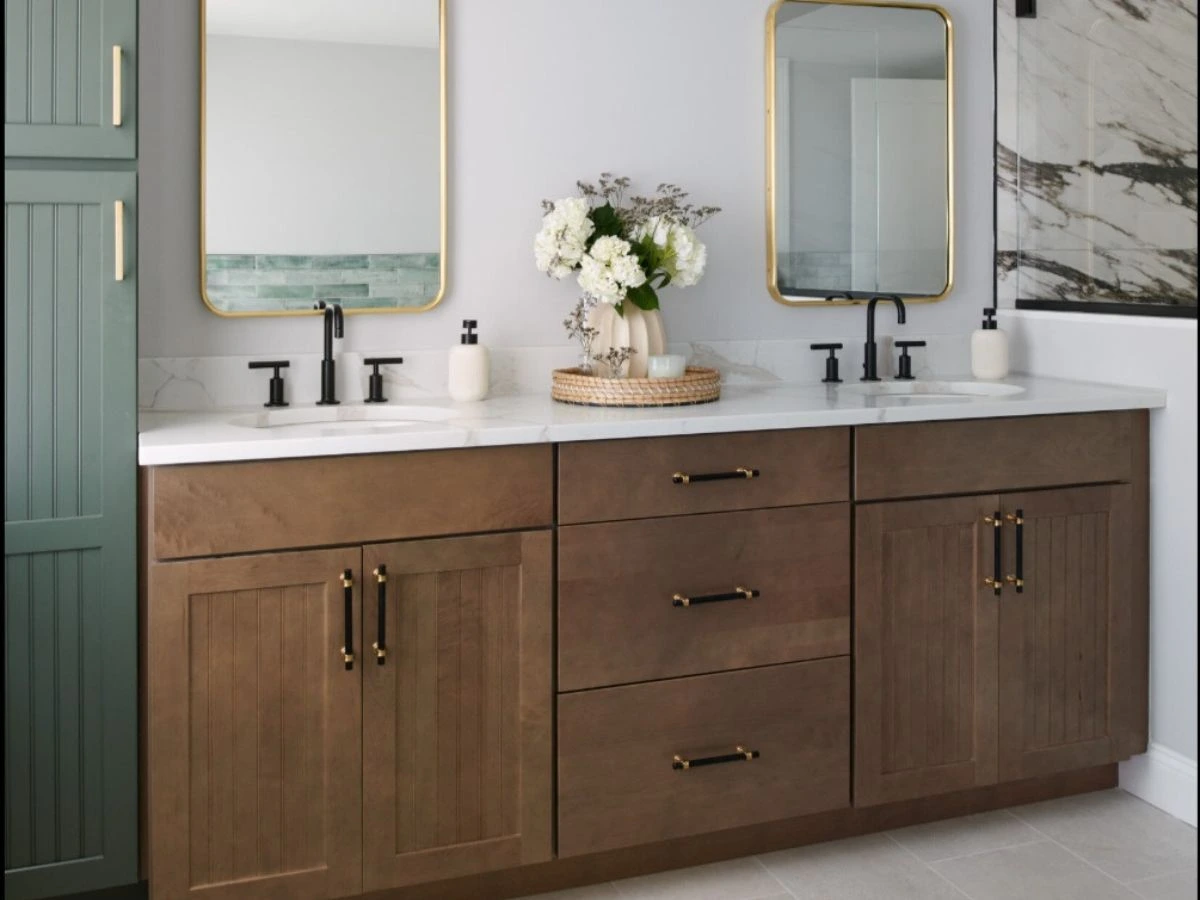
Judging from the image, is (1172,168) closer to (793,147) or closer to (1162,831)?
(793,147)

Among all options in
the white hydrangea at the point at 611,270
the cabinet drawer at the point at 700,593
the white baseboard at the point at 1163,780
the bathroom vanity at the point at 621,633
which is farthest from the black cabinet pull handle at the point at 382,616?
the white baseboard at the point at 1163,780

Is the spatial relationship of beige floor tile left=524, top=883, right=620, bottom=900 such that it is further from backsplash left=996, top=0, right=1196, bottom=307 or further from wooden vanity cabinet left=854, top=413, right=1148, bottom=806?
backsplash left=996, top=0, right=1196, bottom=307

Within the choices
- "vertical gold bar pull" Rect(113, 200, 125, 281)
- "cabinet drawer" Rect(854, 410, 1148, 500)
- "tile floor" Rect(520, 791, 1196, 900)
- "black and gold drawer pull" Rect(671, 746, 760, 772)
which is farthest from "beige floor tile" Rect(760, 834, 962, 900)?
"vertical gold bar pull" Rect(113, 200, 125, 281)

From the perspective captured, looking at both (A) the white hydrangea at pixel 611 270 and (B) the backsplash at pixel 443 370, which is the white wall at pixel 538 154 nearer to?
(B) the backsplash at pixel 443 370

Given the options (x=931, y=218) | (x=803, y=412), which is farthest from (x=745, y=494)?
(x=931, y=218)

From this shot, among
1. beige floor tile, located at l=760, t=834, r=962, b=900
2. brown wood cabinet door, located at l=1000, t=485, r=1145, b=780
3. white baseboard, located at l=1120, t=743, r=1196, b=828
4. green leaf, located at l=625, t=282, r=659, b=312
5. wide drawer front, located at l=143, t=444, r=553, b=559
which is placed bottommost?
beige floor tile, located at l=760, t=834, r=962, b=900

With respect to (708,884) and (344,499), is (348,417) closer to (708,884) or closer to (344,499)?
(344,499)

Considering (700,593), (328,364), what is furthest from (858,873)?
(328,364)

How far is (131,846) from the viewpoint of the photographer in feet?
7.20

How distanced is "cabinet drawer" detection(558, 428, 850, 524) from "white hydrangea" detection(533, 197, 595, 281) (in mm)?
482

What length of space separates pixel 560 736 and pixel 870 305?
126 centimetres

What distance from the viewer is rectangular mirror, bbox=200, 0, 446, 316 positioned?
2516 millimetres

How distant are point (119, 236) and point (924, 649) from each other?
170 centimetres

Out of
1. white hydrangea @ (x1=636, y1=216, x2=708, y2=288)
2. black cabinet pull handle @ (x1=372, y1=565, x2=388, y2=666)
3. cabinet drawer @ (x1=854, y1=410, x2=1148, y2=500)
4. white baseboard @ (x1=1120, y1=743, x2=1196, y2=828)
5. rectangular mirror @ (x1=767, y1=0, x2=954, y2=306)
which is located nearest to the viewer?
black cabinet pull handle @ (x1=372, y1=565, x2=388, y2=666)
